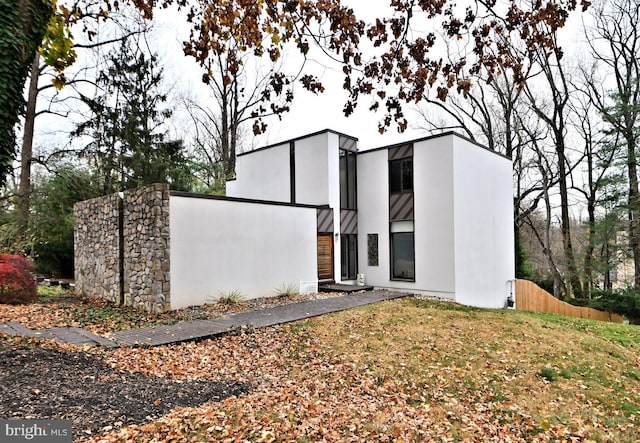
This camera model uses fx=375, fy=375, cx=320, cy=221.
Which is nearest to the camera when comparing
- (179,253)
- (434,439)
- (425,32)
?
(434,439)

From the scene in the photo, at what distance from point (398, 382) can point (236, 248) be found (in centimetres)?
A: 623

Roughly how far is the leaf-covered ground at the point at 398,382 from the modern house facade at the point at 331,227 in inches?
124

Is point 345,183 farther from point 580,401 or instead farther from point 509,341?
point 580,401

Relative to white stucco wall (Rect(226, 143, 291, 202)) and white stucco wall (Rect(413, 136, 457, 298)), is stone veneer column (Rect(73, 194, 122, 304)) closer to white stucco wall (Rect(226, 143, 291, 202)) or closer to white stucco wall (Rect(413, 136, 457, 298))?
white stucco wall (Rect(226, 143, 291, 202))

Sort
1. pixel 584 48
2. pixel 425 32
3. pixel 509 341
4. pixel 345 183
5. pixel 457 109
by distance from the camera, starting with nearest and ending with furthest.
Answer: pixel 425 32 < pixel 509 341 < pixel 345 183 < pixel 584 48 < pixel 457 109

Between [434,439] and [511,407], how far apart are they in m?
1.42

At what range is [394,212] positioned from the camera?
46.6 feet

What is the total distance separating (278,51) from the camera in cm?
413

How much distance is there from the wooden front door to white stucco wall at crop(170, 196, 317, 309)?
122 centimetres

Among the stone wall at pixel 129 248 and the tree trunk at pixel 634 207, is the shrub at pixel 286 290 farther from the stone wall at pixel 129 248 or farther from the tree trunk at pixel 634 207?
the tree trunk at pixel 634 207

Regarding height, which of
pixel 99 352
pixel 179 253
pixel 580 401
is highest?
pixel 179 253

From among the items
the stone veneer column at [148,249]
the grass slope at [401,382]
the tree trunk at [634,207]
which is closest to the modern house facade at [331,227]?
the stone veneer column at [148,249]

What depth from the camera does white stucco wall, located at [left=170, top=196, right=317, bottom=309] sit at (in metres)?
8.85

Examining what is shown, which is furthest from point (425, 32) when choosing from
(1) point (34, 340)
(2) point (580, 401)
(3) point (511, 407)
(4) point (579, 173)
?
(4) point (579, 173)
